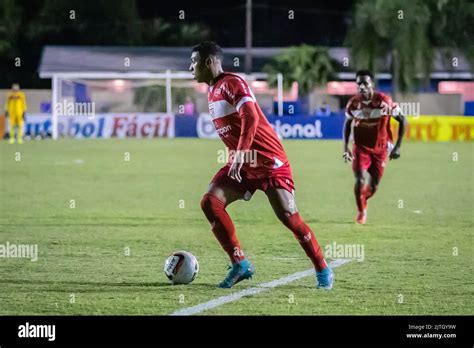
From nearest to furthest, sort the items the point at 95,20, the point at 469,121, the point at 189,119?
the point at 469,121 < the point at 189,119 < the point at 95,20

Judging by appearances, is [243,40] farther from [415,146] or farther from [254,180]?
[254,180]

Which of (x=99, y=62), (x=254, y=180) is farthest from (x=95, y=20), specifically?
(x=254, y=180)

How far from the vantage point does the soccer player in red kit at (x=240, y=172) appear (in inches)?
380

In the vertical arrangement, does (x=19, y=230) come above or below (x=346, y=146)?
below

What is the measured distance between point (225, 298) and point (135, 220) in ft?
22.7

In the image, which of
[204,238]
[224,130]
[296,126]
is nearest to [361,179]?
[204,238]

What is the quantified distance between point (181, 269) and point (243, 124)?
4.92 feet

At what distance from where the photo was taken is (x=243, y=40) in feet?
248

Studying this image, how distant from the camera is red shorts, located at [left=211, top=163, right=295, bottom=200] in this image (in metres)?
9.75

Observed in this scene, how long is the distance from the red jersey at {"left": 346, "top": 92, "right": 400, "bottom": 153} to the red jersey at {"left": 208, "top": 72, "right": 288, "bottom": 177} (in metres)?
5.97

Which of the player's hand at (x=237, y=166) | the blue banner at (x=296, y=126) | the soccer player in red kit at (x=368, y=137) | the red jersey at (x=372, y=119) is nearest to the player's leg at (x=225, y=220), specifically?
the player's hand at (x=237, y=166)

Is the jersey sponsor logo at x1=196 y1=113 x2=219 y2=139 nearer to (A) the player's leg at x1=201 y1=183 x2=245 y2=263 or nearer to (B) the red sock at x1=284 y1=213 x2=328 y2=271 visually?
(A) the player's leg at x1=201 y1=183 x2=245 y2=263

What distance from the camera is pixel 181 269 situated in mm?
10016

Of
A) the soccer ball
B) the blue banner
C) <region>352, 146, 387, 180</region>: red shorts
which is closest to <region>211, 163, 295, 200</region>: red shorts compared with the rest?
the soccer ball
